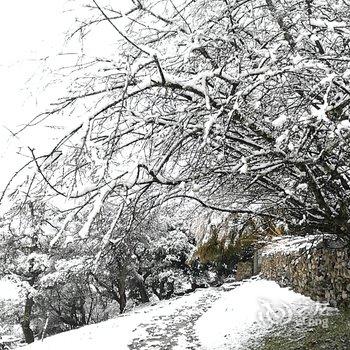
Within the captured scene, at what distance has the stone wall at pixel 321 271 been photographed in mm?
7309

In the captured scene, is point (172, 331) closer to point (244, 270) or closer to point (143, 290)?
point (244, 270)

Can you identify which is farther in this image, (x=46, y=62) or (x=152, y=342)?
(x=152, y=342)

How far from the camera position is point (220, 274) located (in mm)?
23422

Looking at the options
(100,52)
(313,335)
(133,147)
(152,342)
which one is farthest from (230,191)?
(152,342)

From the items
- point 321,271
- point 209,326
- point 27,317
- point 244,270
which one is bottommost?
point 209,326

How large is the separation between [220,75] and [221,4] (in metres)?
1.31

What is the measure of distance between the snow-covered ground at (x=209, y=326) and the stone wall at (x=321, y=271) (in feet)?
0.84

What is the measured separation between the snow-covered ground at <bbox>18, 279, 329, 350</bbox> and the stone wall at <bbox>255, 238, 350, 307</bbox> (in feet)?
0.84

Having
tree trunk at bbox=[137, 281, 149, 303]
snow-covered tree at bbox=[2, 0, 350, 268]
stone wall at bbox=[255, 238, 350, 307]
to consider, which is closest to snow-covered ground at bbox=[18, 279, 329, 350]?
stone wall at bbox=[255, 238, 350, 307]

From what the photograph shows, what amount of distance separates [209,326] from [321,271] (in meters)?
3.06

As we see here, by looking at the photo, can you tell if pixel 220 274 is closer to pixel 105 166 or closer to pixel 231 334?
pixel 231 334

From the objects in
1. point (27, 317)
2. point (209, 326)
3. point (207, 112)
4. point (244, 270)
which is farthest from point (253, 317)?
point (27, 317)

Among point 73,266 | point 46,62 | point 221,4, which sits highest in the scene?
point 221,4

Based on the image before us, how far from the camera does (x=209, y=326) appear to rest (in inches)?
401
